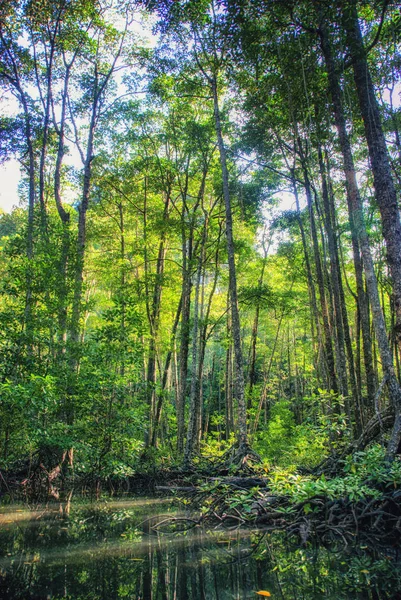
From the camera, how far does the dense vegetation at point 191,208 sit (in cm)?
665

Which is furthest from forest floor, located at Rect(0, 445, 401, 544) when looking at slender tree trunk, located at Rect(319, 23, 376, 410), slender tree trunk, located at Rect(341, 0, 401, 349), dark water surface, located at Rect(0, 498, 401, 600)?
slender tree trunk, located at Rect(319, 23, 376, 410)

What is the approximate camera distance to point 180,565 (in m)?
3.24

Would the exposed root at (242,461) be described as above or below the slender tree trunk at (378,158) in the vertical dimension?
below

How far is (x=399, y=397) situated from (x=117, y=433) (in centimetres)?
596

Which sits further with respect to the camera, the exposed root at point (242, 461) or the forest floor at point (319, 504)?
the exposed root at point (242, 461)

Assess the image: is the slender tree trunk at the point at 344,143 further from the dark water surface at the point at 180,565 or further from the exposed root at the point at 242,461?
the dark water surface at the point at 180,565

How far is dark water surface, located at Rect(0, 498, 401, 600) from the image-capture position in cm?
261

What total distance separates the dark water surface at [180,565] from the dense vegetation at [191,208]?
63.6 inches

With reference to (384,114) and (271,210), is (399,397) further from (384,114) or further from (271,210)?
(271,210)

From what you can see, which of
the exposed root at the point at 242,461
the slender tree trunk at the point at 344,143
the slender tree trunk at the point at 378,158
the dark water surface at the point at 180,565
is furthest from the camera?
the exposed root at the point at 242,461

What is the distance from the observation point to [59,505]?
7.14 metres

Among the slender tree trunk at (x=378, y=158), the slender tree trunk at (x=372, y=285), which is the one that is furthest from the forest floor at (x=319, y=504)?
the slender tree trunk at (x=378, y=158)

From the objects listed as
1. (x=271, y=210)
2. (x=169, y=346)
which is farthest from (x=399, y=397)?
(x=271, y=210)

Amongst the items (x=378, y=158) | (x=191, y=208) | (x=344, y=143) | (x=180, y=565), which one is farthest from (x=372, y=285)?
(x=191, y=208)
